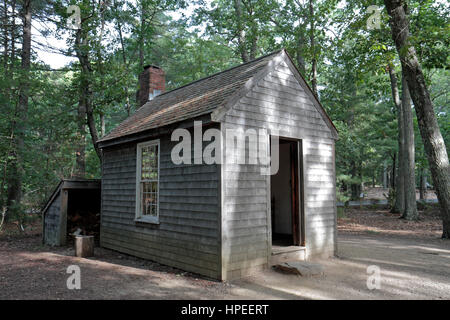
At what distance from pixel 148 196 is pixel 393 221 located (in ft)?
40.3

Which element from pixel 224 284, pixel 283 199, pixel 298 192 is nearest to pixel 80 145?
pixel 283 199

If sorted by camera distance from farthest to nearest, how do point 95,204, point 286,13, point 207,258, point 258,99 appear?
point 286,13, point 95,204, point 258,99, point 207,258

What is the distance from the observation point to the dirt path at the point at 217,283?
499 centimetres

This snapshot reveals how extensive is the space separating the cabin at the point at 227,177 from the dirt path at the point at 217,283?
46 centimetres

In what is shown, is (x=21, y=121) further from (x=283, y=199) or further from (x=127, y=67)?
(x=283, y=199)

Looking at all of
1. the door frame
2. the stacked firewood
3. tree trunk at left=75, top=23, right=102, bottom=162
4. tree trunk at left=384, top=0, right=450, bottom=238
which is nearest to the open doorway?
the door frame

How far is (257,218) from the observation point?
20.4 ft

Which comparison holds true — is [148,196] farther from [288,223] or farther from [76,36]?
[76,36]

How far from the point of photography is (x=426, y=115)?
32.3ft

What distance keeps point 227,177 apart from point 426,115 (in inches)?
303

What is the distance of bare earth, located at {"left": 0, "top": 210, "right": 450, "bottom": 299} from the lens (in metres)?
5.00

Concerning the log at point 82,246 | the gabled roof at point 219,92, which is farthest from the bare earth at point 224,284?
the gabled roof at point 219,92

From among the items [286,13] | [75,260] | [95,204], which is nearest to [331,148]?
[75,260]

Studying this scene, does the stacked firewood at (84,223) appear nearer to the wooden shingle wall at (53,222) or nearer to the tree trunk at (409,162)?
the wooden shingle wall at (53,222)
